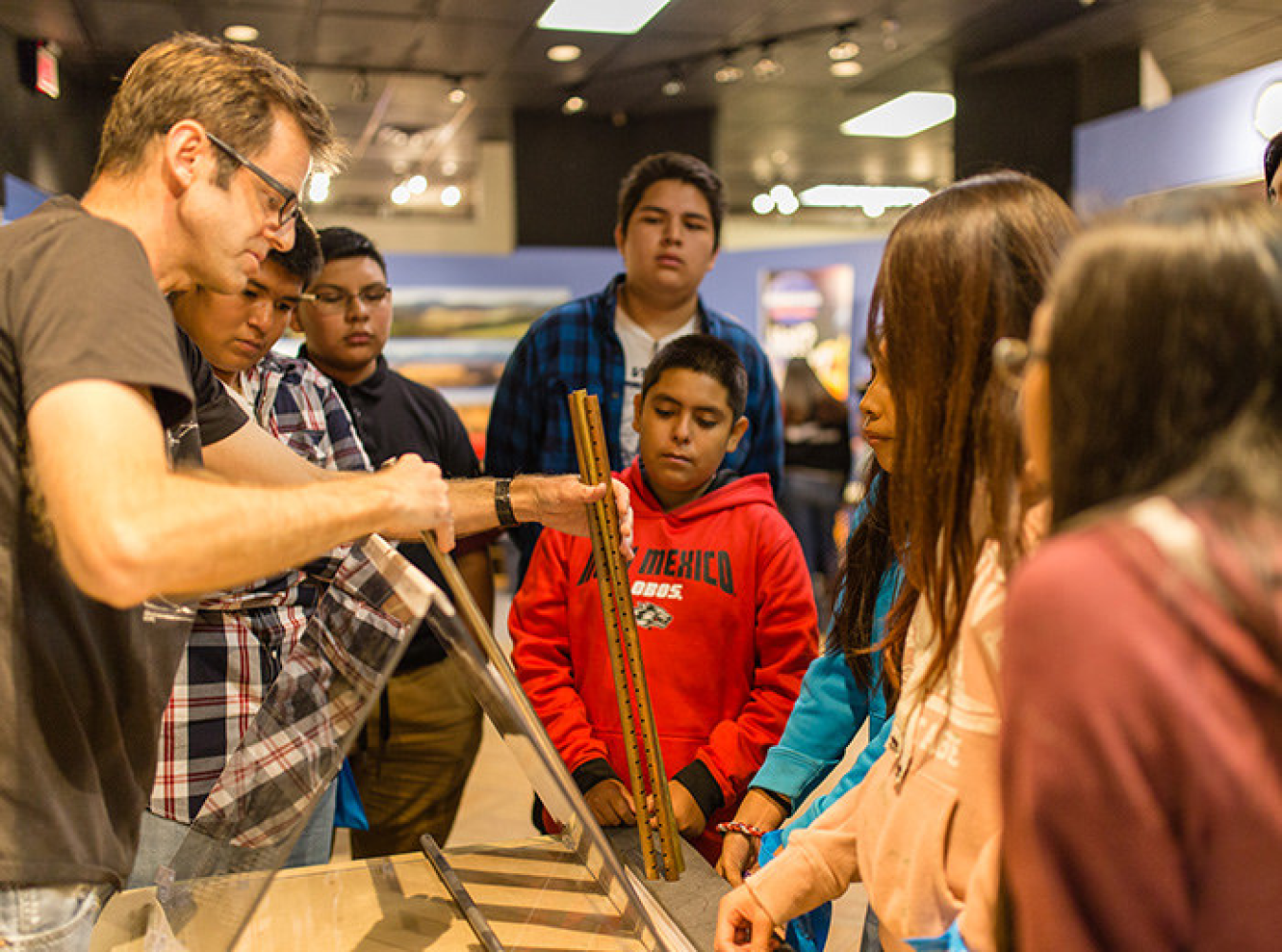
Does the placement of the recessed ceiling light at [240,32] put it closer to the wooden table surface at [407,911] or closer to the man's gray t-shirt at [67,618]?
the man's gray t-shirt at [67,618]

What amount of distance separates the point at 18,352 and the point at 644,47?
5934 mm

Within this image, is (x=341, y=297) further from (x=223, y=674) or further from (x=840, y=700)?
(x=840, y=700)

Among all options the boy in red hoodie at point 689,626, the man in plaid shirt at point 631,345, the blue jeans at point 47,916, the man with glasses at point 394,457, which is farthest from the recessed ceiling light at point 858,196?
the blue jeans at point 47,916

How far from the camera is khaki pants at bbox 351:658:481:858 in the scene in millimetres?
2252

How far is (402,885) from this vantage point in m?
1.40

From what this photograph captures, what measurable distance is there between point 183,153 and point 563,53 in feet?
18.7

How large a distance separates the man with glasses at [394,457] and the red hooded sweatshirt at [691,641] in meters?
0.22

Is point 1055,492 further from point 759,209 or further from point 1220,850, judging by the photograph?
point 759,209

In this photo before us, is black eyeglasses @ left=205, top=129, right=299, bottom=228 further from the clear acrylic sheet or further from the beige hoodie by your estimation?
the beige hoodie

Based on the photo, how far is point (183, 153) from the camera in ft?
4.19

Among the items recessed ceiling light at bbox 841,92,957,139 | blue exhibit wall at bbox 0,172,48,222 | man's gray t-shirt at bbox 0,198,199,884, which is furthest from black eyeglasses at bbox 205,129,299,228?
recessed ceiling light at bbox 841,92,957,139

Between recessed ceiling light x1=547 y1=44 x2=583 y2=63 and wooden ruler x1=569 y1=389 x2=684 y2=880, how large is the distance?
5.52 meters

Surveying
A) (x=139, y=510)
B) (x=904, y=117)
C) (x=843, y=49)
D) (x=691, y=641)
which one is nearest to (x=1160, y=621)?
(x=139, y=510)

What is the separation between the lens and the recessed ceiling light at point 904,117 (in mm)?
7867
